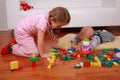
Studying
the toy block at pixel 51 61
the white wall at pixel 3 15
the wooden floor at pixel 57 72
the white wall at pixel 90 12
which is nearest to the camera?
the wooden floor at pixel 57 72

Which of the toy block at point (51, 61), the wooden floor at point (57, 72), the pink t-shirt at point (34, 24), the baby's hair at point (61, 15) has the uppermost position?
the baby's hair at point (61, 15)

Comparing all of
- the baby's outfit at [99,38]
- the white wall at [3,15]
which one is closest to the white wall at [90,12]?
the white wall at [3,15]

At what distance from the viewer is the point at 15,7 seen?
214 centimetres

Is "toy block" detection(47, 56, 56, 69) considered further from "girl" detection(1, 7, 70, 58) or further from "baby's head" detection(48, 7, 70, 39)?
"baby's head" detection(48, 7, 70, 39)

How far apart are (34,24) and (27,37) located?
109 millimetres

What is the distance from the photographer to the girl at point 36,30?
1500 millimetres

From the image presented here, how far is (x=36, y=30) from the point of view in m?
1.62

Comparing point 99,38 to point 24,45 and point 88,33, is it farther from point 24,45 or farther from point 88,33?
point 24,45

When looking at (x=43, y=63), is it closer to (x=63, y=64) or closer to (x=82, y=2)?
(x=63, y=64)

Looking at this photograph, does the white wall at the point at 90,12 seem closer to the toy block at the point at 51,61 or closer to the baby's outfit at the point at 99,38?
the baby's outfit at the point at 99,38

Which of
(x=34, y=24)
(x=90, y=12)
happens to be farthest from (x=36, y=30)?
(x=90, y=12)

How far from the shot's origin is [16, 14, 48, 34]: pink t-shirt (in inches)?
60.7

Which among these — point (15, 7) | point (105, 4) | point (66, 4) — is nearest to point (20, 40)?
point (15, 7)

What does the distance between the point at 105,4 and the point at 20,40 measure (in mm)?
1067
